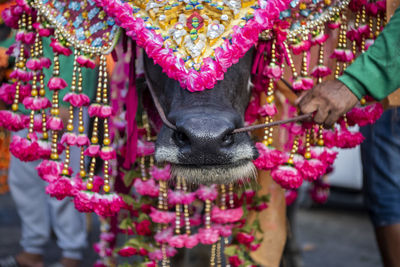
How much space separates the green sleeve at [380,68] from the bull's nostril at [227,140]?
1.40 ft

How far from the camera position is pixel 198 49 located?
61.2 inches

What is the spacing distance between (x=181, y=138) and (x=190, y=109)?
98 mm

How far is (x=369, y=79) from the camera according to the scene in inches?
60.6

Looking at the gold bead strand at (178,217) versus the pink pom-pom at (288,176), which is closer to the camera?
the pink pom-pom at (288,176)

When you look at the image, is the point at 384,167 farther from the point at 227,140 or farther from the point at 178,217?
the point at 227,140

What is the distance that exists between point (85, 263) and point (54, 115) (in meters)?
2.19

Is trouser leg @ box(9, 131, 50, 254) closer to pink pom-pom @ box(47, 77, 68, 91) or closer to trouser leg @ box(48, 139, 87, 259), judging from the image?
trouser leg @ box(48, 139, 87, 259)

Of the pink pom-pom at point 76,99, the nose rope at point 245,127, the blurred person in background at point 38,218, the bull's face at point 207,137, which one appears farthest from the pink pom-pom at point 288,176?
the blurred person in background at point 38,218

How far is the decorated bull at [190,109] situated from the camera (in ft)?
5.11

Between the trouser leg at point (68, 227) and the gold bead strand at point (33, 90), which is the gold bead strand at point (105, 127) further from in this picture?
the trouser leg at point (68, 227)

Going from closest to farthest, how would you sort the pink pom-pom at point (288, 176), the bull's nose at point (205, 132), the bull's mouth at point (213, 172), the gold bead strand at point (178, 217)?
the bull's nose at point (205, 132) → the bull's mouth at point (213, 172) → the pink pom-pom at point (288, 176) → the gold bead strand at point (178, 217)

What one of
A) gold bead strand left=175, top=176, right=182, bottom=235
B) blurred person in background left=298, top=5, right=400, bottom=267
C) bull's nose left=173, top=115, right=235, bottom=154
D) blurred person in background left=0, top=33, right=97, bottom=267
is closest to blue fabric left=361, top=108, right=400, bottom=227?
blurred person in background left=298, top=5, right=400, bottom=267

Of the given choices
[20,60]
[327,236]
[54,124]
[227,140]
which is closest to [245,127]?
[227,140]

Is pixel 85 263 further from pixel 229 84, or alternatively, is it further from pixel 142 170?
pixel 229 84
